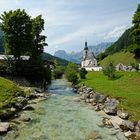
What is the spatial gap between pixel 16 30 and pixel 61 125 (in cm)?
4606

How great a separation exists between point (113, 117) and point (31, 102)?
19788mm

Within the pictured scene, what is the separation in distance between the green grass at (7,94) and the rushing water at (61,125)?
3.68m

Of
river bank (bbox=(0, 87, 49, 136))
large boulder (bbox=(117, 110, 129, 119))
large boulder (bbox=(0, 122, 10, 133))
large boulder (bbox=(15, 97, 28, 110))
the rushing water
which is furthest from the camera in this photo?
large boulder (bbox=(15, 97, 28, 110))

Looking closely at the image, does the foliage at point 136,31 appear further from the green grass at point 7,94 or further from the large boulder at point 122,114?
the large boulder at point 122,114

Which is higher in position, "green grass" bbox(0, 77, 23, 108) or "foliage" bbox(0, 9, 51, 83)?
"foliage" bbox(0, 9, 51, 83)

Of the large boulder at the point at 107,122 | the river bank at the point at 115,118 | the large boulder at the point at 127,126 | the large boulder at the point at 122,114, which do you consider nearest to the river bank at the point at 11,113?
the large boulder at the point at 107,122

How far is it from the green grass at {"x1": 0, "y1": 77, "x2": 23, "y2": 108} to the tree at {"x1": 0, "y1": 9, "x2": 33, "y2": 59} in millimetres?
16944

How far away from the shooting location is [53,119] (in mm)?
40344

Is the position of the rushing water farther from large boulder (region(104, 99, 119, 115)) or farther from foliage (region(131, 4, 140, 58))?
foliage (region(131, 4, 140, 58))

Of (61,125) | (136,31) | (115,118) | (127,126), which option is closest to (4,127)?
(61,125)

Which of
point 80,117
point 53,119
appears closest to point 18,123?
point 53,119

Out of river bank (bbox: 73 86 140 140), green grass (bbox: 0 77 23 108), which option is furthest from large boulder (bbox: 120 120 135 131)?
green grass (bbox: 0 77 23 108)

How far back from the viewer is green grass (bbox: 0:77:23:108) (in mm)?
47294

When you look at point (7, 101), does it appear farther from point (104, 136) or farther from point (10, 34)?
point (10, 34)
